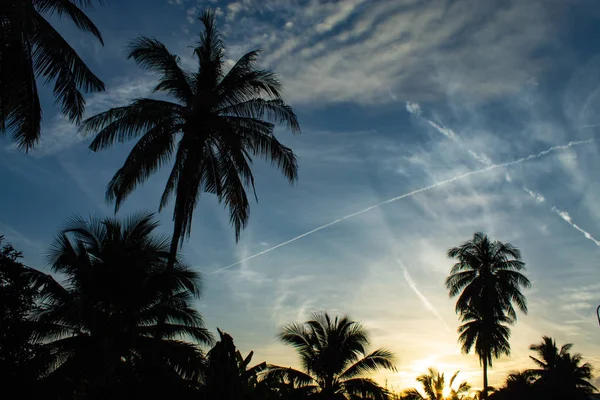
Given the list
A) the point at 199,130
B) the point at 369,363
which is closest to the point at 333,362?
the point at 369,363

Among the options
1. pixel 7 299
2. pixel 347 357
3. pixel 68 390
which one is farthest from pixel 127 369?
pixel 347 357

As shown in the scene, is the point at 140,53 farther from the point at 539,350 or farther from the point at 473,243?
the point at 539,350

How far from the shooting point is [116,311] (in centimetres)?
1741

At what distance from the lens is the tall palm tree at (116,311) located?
15406 millimetres

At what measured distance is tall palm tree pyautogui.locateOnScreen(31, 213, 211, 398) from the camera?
50.5 feet

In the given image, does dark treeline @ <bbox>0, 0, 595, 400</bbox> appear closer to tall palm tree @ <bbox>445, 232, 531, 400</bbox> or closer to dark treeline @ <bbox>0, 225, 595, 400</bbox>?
dark treeline @ <bbox>0, 225, 595, 400</bbox>

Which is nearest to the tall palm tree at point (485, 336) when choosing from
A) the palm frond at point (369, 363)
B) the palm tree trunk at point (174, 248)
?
the palm frond at point (369, 363)

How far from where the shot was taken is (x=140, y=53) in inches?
653

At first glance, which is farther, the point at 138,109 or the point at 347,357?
the point at 347,357

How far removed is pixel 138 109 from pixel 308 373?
50.7ft

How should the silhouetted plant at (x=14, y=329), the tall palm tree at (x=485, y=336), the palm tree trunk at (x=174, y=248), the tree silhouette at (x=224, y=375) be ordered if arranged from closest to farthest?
the tree silhouette at (x=224, y=375) → the silhouetted plant at (x=14, y=329) → the palm tree trunk at (x=174, y=248) → the tall palm tree at (x=485, y=336)

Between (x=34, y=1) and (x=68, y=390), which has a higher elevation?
(x=34, y=1)

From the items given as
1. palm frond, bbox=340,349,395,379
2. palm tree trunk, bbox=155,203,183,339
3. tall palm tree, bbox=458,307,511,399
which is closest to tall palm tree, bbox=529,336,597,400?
tall palm tree, bbox=458,307,511,399

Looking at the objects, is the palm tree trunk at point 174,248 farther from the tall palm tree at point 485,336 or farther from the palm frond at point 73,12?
the tall palm tree at point 485,336
